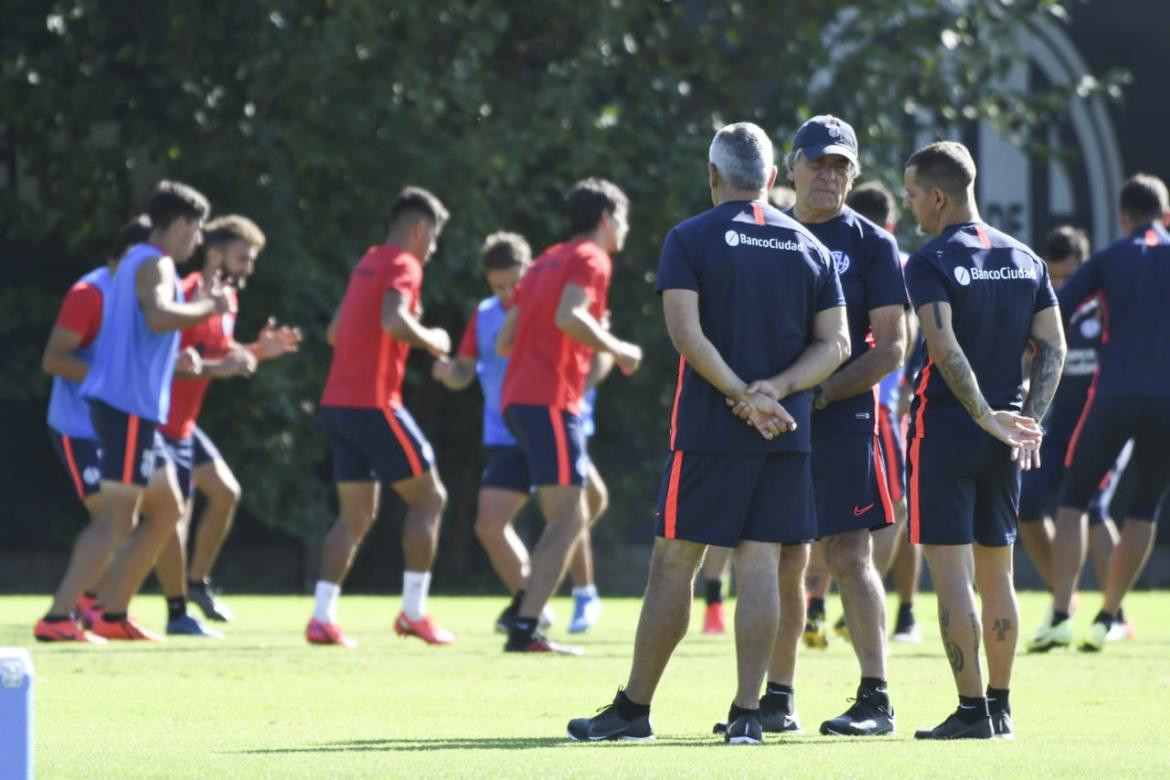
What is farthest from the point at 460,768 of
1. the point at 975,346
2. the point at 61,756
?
the point at 975,346

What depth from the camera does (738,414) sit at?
7059 millimetres

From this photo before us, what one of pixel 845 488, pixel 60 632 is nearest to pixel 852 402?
pixel 845 488

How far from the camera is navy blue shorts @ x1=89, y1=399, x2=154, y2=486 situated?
1120cm

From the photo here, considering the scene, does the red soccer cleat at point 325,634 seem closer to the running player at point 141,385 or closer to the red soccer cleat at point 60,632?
the running player at point 141,385

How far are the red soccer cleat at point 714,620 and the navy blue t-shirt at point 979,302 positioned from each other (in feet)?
17.7

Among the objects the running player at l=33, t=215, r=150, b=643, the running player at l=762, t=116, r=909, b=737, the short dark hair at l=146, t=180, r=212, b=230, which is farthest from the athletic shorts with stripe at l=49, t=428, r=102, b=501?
the running player at l=762, t=116, r=909, b=737

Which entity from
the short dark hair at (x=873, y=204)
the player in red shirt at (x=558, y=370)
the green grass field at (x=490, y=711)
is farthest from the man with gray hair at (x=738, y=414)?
the player in red shirt at (x=558, y=370)

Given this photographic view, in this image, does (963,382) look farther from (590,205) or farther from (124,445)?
(124,445)

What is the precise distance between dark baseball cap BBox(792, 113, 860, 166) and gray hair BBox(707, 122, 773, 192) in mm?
401

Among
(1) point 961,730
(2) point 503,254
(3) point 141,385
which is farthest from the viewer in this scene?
(2) point 503,254

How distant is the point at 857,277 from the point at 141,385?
15.8 feet

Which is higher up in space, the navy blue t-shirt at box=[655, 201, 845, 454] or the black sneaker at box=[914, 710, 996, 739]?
the navy blue t-shirt at box=[655, 201, 845, 454]

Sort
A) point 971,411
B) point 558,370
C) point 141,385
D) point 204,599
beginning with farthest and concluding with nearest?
point 204,599 < point 558,370 < point 141,385 < point 971,411

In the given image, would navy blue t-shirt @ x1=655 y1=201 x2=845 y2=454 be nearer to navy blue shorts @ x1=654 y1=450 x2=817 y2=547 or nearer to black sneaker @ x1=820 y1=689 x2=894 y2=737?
navy blue shorts @ x1=654 y1=450 x2=817 y2=547
